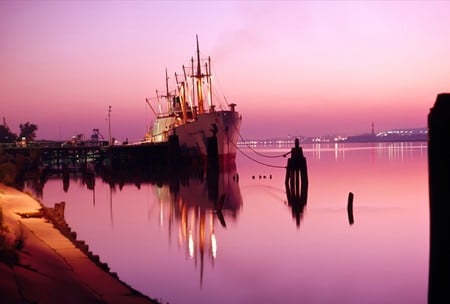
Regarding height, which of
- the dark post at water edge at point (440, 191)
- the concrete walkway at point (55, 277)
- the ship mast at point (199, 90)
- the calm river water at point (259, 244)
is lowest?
the calm river water at point (259, 244)

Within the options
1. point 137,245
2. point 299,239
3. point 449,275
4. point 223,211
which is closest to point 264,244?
point 299,239

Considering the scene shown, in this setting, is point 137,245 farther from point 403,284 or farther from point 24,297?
point 24,297

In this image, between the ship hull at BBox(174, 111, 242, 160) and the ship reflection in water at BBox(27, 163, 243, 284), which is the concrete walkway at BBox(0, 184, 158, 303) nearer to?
the ship reflection in water at BBox(27, 163, 243, 284)

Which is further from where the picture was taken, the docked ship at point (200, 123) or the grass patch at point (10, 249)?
the docked ship at point (200, 123)

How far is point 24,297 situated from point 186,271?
11.1 metres

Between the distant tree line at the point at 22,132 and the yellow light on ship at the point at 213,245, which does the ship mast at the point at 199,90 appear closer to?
the yellow light on ship at the point at 213,245

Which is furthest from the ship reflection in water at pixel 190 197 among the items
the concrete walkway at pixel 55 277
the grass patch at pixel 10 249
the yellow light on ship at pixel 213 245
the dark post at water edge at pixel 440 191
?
the dark post at water edge at pixel 440 191

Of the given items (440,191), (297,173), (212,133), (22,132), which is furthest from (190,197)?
(22,132)

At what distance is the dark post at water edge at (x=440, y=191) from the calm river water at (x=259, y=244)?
935 centimetres

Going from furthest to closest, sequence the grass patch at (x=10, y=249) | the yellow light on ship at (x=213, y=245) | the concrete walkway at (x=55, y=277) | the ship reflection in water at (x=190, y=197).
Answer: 1. the ship reflection in water at (x=190, y=197)
2. the yellow light on ship at (x=213, y=245)
3. the grass patch at (x=10, y=249)
4. the concrete walkway at (x=55, y=277)

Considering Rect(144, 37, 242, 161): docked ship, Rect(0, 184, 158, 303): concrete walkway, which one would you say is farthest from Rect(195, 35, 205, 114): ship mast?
Rect(0, 184, 158, 303): concrete walkway

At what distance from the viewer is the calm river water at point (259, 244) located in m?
19.4

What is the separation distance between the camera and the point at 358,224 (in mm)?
33688

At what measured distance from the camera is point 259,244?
92.9 ft
